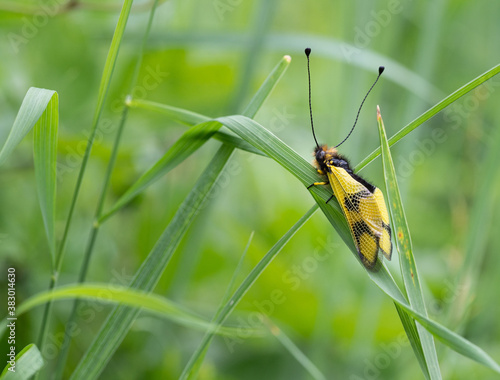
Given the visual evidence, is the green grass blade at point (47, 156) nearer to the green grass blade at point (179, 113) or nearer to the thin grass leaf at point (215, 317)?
the green grass blade at point (179, 113)

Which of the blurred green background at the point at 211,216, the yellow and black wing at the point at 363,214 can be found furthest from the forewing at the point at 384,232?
the blurred green background at the point at 211,216

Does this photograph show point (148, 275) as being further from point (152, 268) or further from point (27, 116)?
point (27, 116)

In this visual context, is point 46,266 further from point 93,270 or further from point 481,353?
point 481,353

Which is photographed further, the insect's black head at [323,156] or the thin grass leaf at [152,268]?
the insect's black head at [323,156]

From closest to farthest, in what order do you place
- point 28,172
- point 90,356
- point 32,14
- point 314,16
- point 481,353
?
point 481,353, point 90,356, point 32,14, point 28,172, point 314,16

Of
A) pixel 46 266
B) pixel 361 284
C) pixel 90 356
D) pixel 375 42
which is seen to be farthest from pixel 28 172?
pixel 375 42

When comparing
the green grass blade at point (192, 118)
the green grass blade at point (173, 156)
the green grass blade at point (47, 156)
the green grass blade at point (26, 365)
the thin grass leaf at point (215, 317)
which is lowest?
the green grass blade at point (26, 365)

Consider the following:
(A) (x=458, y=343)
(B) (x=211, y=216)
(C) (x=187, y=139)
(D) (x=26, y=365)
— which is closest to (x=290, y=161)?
(C) (x=187, y=139)
